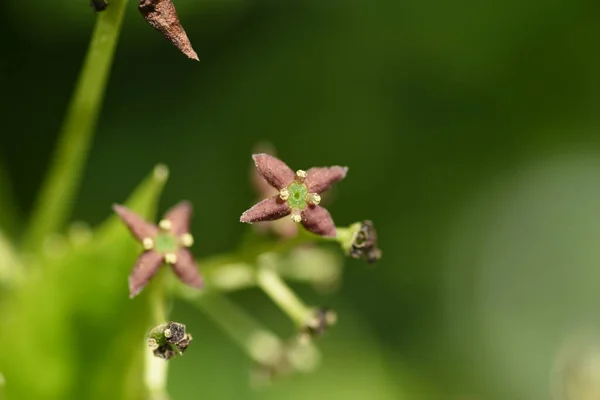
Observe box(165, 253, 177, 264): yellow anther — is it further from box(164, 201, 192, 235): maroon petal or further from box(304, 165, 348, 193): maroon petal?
box(304, 165, 348, 193): maroon petal

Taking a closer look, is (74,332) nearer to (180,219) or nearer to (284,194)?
(180,219)

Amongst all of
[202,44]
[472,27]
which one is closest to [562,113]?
[472,27]

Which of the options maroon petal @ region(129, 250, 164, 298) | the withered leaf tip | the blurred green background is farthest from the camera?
the blurred green background

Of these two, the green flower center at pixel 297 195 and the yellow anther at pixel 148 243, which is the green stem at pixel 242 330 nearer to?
the yellow anther at pixel 148 243

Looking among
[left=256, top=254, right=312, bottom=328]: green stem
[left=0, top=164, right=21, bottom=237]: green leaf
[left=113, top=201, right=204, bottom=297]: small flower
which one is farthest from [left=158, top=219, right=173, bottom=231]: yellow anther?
[left=0, top=164, right=21, bottom=237]: green leaf

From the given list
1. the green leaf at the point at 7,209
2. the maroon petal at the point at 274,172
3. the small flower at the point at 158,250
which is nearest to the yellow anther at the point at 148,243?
the small flower at the point at 158,250

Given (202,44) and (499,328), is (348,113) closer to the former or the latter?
(202,44)
